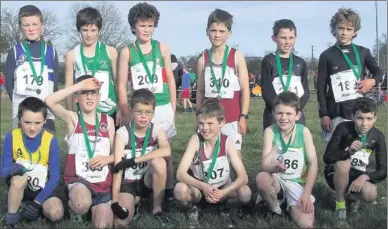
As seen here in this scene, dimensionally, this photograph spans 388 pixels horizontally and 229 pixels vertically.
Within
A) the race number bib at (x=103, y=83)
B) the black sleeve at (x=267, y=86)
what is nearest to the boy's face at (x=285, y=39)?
the black sleeve at (x=267, y=86)

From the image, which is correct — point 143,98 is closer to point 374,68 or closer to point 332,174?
point 332,174

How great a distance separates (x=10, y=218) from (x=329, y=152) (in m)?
3.08

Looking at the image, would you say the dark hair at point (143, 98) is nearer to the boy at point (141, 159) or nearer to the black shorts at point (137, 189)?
the boy at point (141, 159)

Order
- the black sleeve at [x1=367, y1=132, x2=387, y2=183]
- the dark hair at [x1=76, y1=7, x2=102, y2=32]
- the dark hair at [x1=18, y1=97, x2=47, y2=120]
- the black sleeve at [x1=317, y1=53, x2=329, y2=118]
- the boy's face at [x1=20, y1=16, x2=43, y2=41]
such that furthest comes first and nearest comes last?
1. the black sleeve at [x1=317, y1=53, x2=329, y2=118]
2. the boy's face at [x1=20, y1=16, x2=43, y2=41]
3. the dark hair at [x1=76, y1=7, x2=102, y2=32]
4. the black sleeve at [x1=367, y1=132, x2=387, y2=183]
5. the dark hair at [x1=18, y1=97, x2=47, y2=120]

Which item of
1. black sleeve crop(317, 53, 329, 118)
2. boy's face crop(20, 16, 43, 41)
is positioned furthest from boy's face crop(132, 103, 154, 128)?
black sleeve crop(317, 53, 329, 118)

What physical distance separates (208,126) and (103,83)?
130 centimetres

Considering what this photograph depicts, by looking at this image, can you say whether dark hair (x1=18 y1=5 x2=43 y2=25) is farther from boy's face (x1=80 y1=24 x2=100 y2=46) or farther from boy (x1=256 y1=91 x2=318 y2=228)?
boy (x1=256 y1=91 x2=318 y2=228)

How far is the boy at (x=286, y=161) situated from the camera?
15.7ft

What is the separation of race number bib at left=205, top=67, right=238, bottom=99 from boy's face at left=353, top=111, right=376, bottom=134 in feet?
4.17

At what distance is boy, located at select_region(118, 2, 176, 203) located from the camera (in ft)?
17.5

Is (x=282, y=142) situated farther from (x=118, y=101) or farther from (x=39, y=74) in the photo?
(x=39, y=74)

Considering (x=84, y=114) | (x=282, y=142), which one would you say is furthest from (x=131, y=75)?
(x=282, y=142)

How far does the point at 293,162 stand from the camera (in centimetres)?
485

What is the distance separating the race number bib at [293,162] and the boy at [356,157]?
41 cm
